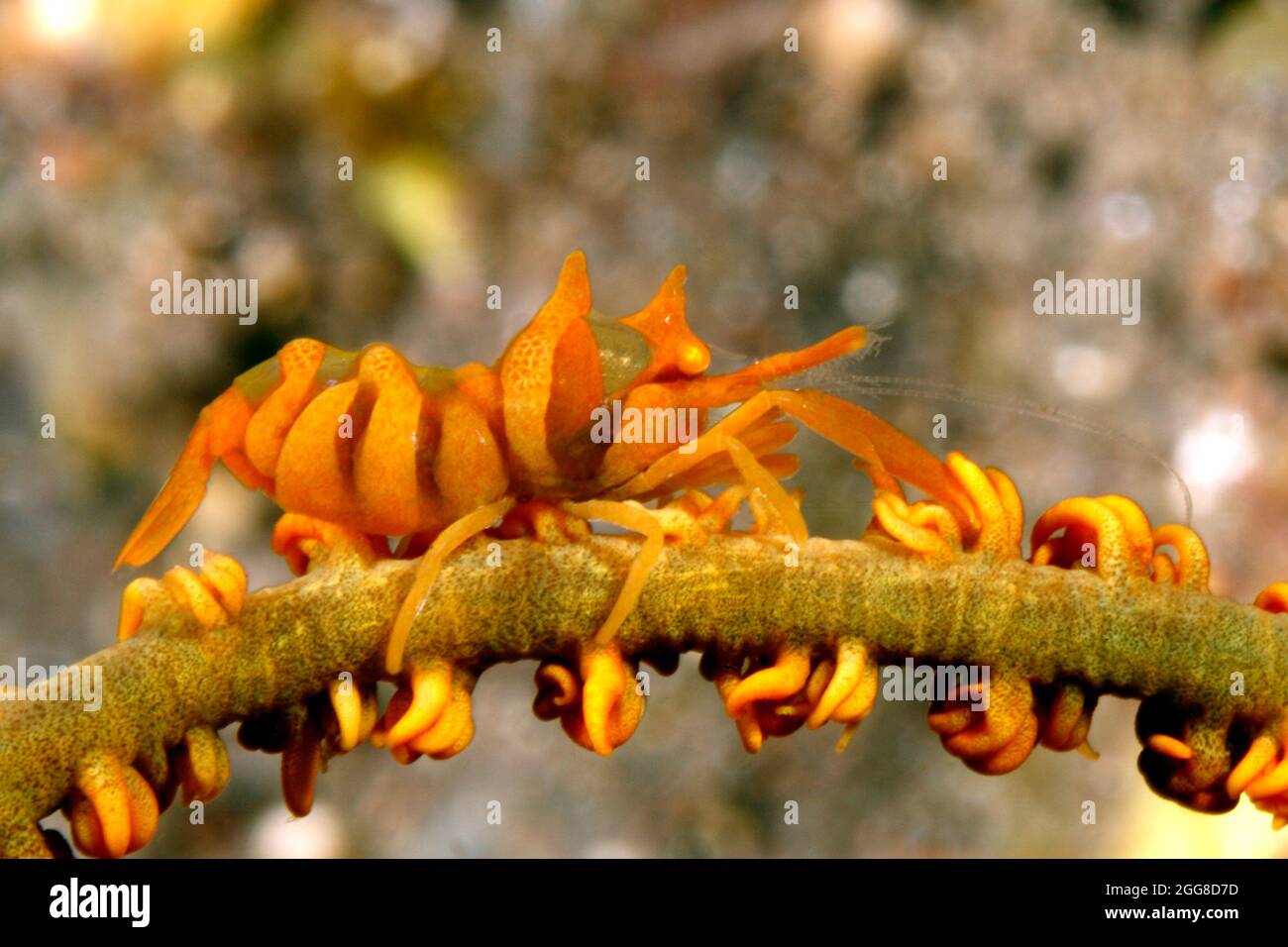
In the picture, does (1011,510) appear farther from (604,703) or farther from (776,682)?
(604,703)

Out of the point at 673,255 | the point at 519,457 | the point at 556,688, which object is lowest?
the point at 556,688

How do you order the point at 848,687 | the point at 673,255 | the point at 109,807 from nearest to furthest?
1. the point at 109,807
2. the point at 848,687
3. the point at 673,255

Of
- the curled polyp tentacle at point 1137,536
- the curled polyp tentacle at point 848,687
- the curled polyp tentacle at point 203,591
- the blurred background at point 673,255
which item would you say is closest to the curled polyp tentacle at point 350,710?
the curled polyp tentacle at point 203,591

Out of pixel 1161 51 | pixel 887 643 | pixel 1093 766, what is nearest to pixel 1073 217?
pixel 1161 51

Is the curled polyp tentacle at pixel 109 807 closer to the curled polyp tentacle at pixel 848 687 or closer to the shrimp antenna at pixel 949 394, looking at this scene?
the curled polyp tentacle at pixel 848 687

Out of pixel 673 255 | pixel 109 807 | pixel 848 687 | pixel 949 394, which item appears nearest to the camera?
pixel 109 807

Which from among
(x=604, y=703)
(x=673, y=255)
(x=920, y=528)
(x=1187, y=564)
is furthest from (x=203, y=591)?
(x=673, y=255)

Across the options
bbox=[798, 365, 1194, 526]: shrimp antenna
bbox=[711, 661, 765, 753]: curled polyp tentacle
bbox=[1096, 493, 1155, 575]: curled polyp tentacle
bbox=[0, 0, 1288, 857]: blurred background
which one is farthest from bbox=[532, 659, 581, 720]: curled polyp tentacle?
bbox=[0, 0, 1288, 857]: blurred background
